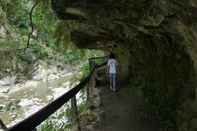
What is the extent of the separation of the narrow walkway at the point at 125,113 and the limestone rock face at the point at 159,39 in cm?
32

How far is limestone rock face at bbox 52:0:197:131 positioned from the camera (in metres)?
3.71

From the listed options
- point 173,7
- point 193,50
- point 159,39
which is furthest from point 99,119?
point 173,7

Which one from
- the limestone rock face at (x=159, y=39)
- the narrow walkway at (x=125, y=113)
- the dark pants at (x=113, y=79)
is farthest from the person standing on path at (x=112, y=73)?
the limestone rock face at (x=159, y=39)

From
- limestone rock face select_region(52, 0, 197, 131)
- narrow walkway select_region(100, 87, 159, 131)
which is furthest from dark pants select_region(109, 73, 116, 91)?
limestone rock face select_region(52, 0, 197, 131)

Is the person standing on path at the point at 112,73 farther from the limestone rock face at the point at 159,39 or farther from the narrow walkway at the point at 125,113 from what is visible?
the limestone rock face at the point at 159,39

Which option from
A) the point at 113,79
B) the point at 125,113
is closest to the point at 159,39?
the point at 125,113

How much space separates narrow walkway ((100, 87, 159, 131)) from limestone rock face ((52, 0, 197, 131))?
1.05 feet

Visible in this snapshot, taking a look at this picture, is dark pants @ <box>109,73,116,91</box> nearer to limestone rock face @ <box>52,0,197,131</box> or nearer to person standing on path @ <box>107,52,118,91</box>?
person standing on path @ <box>107,52,118,91</box>

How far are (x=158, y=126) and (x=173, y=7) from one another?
265cm

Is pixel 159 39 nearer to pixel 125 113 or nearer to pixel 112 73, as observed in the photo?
pixel 125 113

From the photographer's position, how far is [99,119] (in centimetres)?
653

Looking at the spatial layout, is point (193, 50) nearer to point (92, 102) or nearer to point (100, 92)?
point (92, 102)

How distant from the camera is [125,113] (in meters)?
6.74

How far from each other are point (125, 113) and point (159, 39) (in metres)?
2.09
